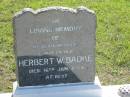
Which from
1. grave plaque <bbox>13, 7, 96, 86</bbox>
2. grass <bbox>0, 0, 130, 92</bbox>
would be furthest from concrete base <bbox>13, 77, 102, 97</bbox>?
grass <bbox>0, 0, 130, 92</bbox>

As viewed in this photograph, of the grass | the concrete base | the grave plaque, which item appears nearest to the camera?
the grave plaque

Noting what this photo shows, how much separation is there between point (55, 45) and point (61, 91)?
62 cm

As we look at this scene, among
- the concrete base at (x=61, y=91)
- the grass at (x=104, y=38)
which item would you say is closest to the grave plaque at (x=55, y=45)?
the concrete base at (x=61, y=91)

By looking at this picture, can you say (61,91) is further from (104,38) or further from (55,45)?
(104,38)

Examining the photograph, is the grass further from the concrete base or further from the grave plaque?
the grave plaque

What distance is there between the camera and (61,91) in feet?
18.5

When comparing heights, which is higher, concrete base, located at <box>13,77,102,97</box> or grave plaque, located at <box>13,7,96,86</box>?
grave plaque, located at <box>13,7,96,86</box>

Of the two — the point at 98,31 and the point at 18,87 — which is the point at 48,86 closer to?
the point at 18,87

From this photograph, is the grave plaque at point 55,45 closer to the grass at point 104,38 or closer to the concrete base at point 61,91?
the concrete base at point 61,91

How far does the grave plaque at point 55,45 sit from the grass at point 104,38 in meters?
1.08

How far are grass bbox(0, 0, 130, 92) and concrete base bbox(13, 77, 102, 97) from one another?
938 millimetres

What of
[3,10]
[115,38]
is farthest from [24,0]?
[115,38]

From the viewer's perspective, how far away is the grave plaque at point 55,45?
5277mm

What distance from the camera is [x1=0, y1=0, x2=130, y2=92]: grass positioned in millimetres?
6896
